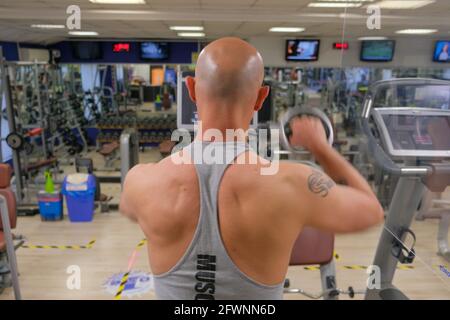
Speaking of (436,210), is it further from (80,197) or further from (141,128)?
(141,128)

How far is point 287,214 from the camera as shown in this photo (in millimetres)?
900

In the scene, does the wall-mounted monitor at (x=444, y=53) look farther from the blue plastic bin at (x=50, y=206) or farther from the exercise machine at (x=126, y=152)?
the blue plastic bin at (x=50, y=206)

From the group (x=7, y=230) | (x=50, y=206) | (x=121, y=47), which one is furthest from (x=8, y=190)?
(x=121, y=47)

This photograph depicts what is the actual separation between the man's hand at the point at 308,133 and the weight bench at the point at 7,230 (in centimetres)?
246

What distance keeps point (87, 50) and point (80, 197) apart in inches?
194

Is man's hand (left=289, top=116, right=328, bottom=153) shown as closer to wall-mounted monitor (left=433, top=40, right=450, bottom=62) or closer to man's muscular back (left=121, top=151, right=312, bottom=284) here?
man's muscular back (left=121, top=151, right=312, bottom=284)

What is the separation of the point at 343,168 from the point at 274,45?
23.5 ft

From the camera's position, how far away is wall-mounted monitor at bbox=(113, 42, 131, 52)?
8.38 metres

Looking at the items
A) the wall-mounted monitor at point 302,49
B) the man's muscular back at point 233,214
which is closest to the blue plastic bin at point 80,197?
the man's muscular back at point 233,214

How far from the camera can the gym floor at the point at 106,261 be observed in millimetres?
3188

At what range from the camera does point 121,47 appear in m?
8.41

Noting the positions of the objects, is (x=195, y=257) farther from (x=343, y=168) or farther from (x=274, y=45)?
(x=274, y=45)

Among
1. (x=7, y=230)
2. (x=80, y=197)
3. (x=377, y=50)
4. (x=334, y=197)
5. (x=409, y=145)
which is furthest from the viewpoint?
(x=377, y=50)
